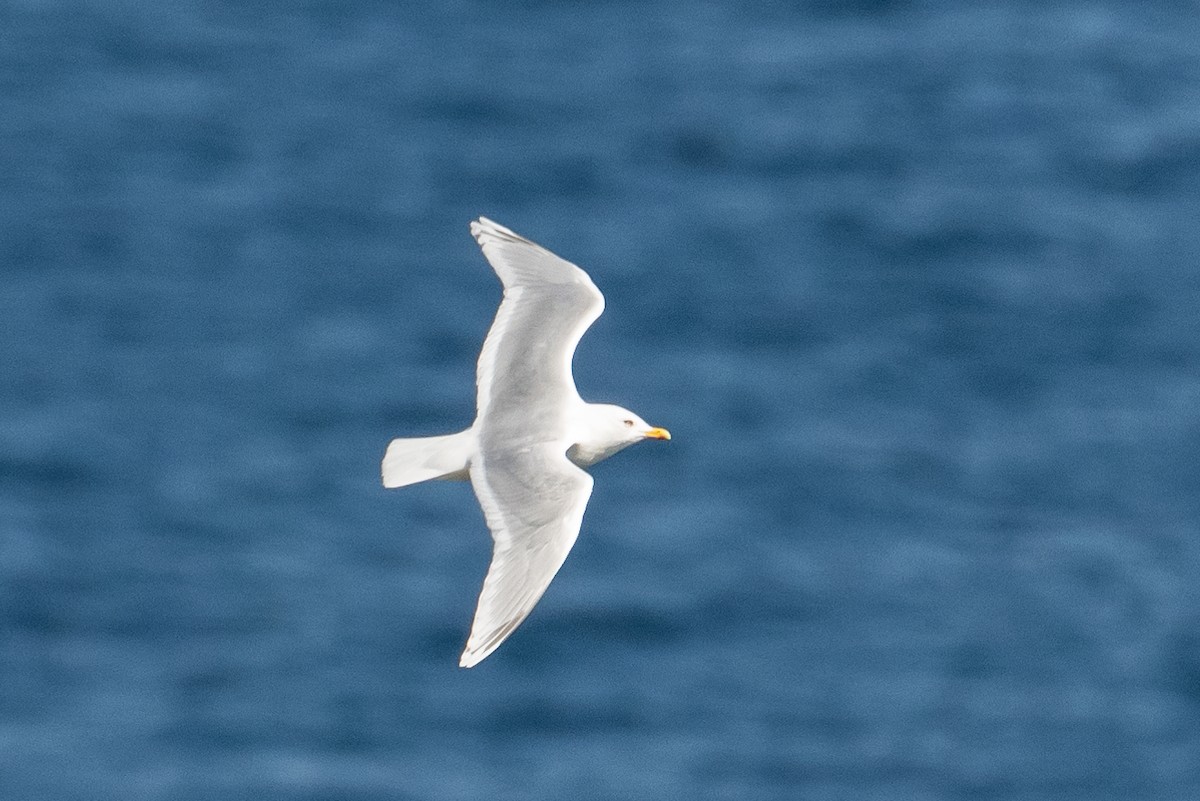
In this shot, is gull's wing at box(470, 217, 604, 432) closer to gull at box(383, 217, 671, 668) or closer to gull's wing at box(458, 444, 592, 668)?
gull at box(383, 217, 671, 668)

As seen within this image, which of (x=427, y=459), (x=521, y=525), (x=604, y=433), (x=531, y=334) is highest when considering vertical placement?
(x=531, y=334)

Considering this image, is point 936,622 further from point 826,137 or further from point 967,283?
point 826,137

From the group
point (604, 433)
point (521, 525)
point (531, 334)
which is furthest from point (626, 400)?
point (521, 525)

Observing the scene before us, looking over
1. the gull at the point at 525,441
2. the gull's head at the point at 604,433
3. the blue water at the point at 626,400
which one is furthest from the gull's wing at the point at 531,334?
the blue water at the point at 626,400

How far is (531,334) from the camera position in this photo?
14.7 meters

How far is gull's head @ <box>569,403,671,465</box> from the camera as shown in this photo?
46.1 ft

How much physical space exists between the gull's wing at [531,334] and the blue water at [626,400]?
11399 mm

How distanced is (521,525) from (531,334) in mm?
2139

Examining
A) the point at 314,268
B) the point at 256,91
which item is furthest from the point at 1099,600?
the point at 256,91

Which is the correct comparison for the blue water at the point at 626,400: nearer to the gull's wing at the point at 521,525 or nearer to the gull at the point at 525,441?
the gull at the point at 525,441

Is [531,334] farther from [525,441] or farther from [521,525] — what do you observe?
[521,525]

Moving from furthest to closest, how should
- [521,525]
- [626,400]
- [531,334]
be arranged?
1. [626,400]
2. [531,334]
3. [521,525]

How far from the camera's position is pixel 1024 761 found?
1037 inches

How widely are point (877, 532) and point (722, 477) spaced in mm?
1909
